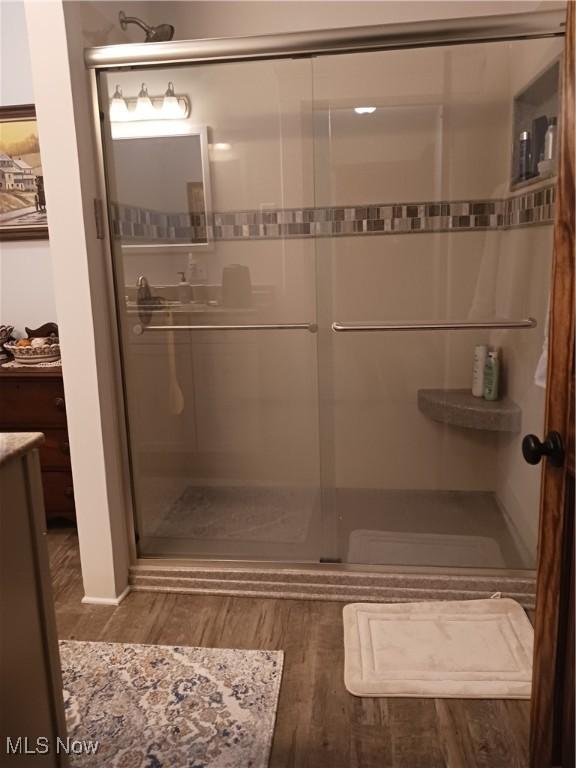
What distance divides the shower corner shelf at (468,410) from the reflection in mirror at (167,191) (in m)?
1.12

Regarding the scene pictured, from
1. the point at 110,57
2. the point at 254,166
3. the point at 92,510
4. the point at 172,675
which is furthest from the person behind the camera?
the point at 254,166

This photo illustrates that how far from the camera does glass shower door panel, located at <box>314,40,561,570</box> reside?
219 cm

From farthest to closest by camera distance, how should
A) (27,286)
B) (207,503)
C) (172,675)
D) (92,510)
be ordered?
(27,286) < (207,503) < (92,510) < (172,675)

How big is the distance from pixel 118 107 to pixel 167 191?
0.34 meters

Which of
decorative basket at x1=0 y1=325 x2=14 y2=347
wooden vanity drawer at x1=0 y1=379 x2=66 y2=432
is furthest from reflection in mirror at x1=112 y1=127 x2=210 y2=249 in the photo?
decorative basket at x1=0 y1=325 x2=14 y2=347

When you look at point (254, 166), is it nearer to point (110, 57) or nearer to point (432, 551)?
point (110, 57)

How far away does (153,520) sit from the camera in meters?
2.45

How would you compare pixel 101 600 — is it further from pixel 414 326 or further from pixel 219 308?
pixel 414 326

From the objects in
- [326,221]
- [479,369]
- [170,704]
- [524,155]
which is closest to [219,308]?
[326,221]

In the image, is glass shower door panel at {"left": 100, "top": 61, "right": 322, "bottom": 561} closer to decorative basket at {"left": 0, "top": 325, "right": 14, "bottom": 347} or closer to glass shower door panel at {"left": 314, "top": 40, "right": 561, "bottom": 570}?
glass shower door panel at {"left": 314, "top": 40, "right": 561, "bottom": 570}

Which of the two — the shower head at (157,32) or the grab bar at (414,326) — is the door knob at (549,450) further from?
the shower head at (157,32)

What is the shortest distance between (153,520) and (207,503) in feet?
0.86

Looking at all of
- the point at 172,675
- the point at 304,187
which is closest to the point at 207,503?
the point at 172,675

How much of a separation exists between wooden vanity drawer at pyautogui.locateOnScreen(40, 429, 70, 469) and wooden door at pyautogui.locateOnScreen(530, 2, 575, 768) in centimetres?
205
